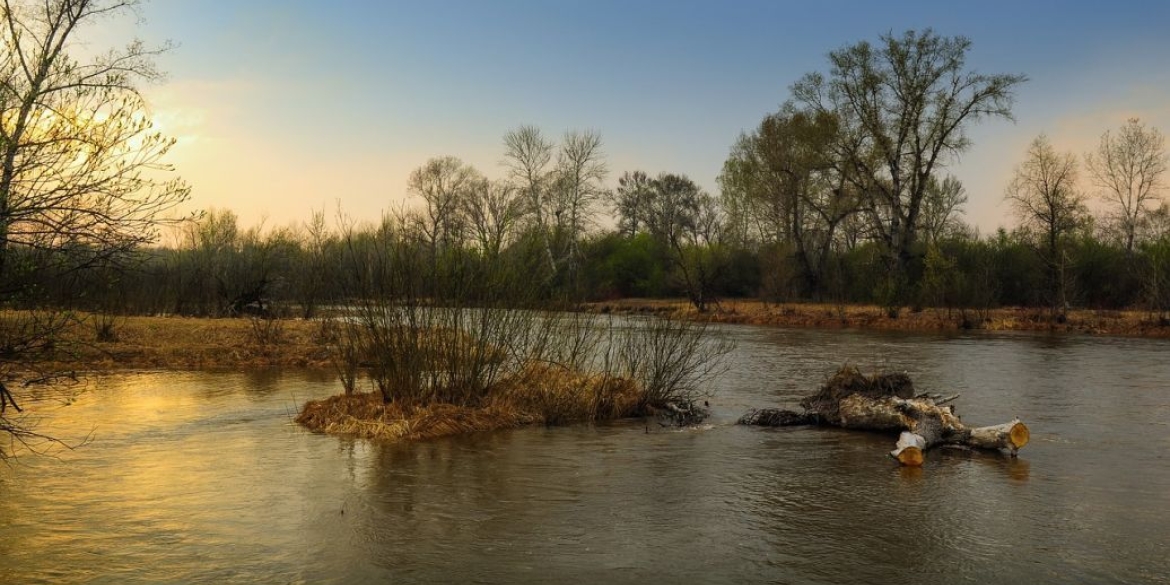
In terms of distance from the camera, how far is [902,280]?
43656mm

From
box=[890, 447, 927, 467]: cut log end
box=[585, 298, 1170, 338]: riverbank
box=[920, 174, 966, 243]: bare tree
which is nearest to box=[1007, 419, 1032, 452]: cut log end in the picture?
box=[890, 447, 927, 467]: cut log end

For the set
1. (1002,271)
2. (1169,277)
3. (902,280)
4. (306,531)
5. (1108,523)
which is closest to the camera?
(306,531)

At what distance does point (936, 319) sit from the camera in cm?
3944

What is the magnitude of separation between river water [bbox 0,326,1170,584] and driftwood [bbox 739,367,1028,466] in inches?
13.4

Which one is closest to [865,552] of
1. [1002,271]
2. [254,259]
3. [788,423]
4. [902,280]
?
[788,423]

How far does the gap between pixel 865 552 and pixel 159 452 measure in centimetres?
904

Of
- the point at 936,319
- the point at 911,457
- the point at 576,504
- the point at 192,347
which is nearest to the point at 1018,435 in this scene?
the point at 911,457

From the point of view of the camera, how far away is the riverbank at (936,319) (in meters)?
35.6

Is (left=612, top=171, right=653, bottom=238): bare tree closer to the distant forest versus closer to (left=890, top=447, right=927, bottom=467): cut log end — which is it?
the distant forest

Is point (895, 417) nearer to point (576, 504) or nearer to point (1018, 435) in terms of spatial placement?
point (1018, 435)

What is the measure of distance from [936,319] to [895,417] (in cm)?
2935

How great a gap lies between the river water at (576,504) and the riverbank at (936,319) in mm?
20910

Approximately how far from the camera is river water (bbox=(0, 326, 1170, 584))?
6672 millimetres

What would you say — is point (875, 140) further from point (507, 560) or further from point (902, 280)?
point (507, 560)
